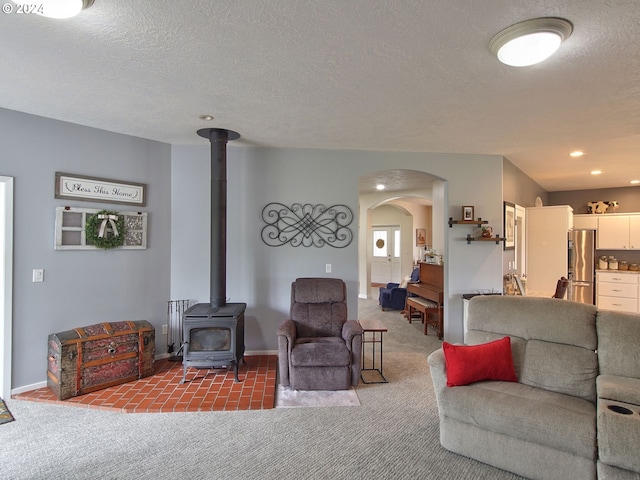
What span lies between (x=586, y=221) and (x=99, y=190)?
8.31m

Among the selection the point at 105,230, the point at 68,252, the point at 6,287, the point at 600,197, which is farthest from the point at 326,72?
the point at 600,197

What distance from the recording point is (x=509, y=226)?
475 cm

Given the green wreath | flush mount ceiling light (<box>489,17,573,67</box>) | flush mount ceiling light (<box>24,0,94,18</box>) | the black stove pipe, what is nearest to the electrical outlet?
the green wreath

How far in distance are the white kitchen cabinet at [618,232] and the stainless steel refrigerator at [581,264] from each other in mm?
1041

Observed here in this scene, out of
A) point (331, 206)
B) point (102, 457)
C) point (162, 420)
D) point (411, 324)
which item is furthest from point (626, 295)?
point (102, 457)

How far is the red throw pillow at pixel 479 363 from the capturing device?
2.36 meters

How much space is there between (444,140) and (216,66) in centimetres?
267

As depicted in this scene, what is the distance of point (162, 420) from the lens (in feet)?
8.91

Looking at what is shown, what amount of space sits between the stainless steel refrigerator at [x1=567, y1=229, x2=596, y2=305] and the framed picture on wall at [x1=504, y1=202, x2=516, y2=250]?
138cm

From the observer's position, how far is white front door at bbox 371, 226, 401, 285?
1062 cm

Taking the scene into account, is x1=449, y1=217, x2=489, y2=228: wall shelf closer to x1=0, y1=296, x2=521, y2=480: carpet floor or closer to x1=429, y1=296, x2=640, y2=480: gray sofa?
x1=429, y1=296, x2=640, y2=480: gray sofa

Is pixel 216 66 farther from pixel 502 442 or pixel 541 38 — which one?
pixel 502 442

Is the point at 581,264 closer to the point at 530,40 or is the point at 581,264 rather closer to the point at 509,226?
the point at 509,226

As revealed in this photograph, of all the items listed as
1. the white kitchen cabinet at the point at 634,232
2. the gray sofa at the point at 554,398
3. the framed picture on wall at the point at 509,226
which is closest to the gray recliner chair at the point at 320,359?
the gray sofa at the point at 554,398
